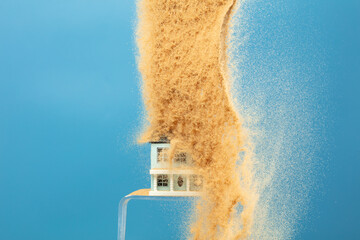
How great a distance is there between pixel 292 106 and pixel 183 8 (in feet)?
4.23

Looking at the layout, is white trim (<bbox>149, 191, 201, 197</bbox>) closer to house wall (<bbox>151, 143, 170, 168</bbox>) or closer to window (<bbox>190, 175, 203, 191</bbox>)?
window (<bbox>190, 175, 203, 191</bbox>)

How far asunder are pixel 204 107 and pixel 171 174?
0.59m

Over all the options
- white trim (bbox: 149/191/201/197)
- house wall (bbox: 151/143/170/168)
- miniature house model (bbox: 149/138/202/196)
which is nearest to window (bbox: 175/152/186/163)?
miniature house model (bbox: 149/138/202/196)

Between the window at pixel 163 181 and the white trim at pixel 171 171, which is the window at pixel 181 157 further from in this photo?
the window at pixel 163 181

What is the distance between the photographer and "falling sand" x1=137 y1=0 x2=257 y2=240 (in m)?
3.09

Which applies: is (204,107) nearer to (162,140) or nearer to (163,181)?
(162,140)

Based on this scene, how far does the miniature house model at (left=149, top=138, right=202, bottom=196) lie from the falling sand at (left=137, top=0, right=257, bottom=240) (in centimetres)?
7

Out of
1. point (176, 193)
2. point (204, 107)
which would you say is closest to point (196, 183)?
point (176, 193)

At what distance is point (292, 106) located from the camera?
3674 mm

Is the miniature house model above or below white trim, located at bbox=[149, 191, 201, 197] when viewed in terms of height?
above

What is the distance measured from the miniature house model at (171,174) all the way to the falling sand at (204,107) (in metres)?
0.07

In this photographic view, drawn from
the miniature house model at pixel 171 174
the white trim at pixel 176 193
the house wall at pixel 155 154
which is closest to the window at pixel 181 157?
the miniature house model at pixel 171 174

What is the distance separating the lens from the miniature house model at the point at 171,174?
3207 mm

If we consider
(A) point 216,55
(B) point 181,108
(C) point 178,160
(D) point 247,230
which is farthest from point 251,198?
(A) point 216,55
